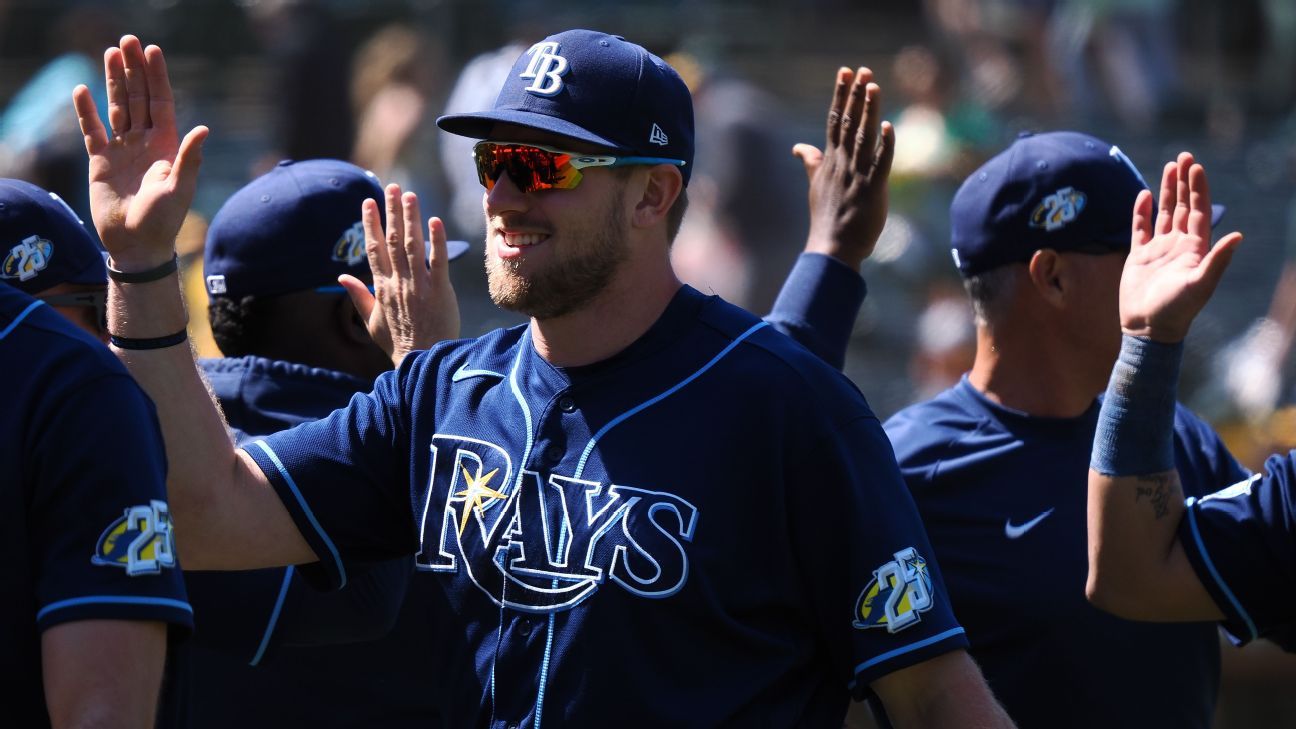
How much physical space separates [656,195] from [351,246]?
1.16 m

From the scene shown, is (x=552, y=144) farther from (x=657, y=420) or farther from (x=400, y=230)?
(x=400, y=230)

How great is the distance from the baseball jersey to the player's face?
0.68 m

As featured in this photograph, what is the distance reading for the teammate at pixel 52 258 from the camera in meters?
3.48

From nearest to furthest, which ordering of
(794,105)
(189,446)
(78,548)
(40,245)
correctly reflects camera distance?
(78,548), (189,446), (40,245), (794,105)

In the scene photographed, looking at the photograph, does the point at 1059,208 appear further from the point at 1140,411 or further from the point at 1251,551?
the point at 1251,551

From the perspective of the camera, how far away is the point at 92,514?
247cm

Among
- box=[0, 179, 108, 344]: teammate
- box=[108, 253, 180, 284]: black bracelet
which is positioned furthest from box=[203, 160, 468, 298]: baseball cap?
box=[108, 253, 180, 284]: black bracelet

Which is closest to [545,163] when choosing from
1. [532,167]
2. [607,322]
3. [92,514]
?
[532,167]

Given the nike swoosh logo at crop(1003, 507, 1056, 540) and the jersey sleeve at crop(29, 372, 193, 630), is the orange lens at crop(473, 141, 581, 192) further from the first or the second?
the nike swoosh logo at crop(1003, 507, 1056, 540)

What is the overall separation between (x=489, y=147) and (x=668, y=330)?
0.47 metres

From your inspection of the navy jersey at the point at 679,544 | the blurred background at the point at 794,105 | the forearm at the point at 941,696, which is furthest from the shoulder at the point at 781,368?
the blurred background at the point at 794,105

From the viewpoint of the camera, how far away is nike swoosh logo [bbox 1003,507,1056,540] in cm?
388

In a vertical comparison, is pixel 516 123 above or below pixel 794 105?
above

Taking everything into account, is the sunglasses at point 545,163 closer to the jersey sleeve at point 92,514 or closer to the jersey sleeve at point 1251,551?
the jersey sleeve at point 92,514
